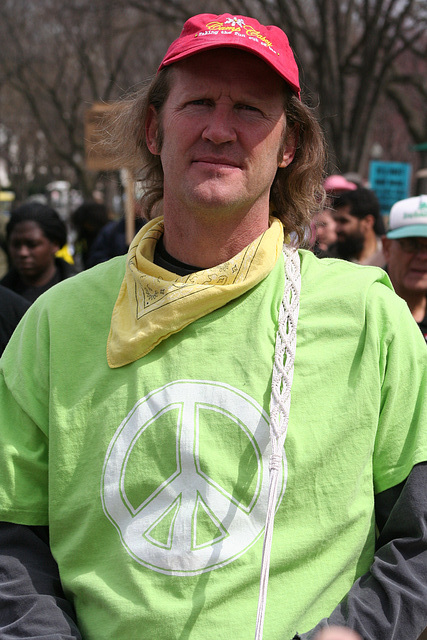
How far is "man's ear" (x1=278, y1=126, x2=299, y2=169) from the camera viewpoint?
215 centimetres

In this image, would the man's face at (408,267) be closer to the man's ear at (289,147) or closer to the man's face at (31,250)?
the man's ear at (289,147)

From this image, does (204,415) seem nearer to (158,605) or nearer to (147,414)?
(147,414)

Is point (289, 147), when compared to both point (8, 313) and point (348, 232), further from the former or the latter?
point (348, 232)

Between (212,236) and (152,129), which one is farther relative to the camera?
(152,129)

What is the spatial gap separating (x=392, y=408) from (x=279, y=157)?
752 mm

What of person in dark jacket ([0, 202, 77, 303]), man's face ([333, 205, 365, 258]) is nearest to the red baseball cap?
person in dark jacket ([0, 202, 77, 303])

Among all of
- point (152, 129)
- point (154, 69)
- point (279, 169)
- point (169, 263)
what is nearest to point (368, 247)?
point (154, 69)

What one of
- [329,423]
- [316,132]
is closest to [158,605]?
[329,423]

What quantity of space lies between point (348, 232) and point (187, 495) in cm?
420

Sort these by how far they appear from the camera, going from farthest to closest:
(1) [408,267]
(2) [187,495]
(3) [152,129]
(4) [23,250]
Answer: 1. (4) [23,250]
2. (1) [408,267]
3. (3) [152,129]
4. (2) [187,495]

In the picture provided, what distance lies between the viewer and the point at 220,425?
1.78m

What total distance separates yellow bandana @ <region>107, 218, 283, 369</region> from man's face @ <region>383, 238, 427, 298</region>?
1606mm

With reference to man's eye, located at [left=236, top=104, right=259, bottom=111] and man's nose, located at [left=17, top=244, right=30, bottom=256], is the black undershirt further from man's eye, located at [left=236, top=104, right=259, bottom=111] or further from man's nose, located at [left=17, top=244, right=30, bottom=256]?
man's nose, located at [left=17, top=244, right=30, bottom=256]

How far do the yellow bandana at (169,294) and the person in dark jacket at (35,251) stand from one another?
3388 mm
